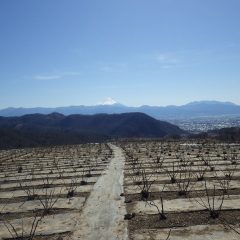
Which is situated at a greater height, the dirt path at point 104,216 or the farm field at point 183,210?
the farm field at point 183,210

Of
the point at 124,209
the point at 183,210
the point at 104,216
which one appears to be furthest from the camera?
the point at 124,209

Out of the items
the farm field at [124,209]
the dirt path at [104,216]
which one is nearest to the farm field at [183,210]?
the farm field at [124,209]

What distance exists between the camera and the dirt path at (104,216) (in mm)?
9391

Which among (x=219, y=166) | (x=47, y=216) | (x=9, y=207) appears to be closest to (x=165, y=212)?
(x=47, y=216)

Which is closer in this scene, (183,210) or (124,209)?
(183,210)

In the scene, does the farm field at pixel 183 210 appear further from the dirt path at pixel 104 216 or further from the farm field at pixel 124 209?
the dirt path at pixel 104 216

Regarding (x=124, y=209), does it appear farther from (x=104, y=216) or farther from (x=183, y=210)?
(x=183, y=210)

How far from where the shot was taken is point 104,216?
11016mm

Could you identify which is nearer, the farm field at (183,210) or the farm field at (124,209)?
the farm field at (183,210)

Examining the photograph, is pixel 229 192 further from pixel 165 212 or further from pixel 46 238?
pixel 46 238

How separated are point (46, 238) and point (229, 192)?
253 inches

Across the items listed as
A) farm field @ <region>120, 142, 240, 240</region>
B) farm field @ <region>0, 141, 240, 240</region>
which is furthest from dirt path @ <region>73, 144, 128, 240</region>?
farm field @ <region>120, 142, 240, 240</region>

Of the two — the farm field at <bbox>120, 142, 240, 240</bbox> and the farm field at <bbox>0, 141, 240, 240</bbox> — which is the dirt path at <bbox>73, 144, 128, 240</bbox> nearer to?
the farm field at <bbox>0, 141, 240, 240</bbox>

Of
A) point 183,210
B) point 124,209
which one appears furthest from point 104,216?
point 183,210
